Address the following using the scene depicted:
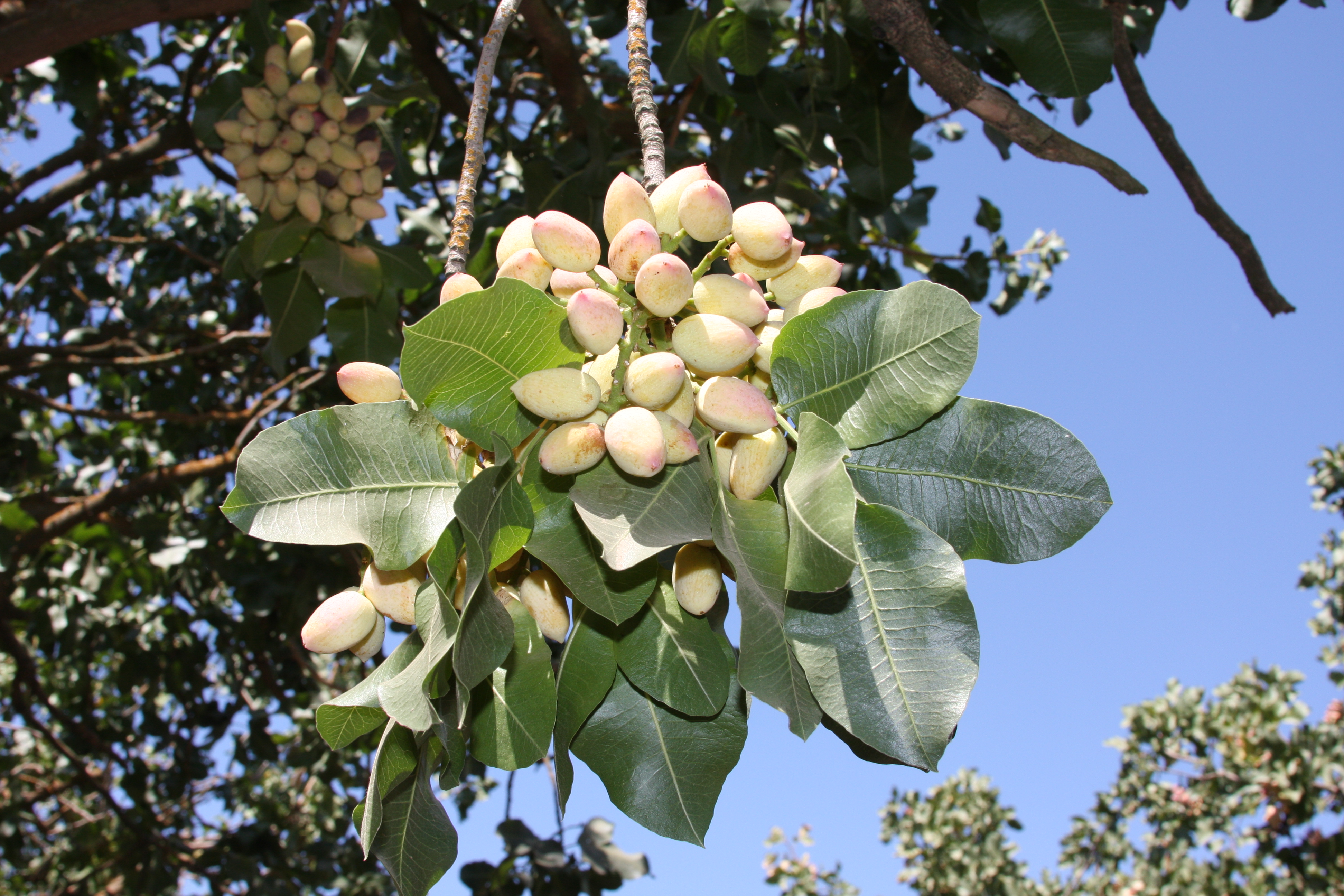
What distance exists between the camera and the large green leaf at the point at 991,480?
1.97 feet

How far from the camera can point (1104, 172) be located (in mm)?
1273

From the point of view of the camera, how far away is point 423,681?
547 millimetres

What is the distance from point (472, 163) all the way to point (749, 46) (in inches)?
45.1

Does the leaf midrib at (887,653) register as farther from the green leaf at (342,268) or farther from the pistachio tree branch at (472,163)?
the green leaf at (342,268)

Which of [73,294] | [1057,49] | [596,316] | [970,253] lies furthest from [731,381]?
[73,294]

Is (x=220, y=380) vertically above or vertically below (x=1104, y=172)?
above

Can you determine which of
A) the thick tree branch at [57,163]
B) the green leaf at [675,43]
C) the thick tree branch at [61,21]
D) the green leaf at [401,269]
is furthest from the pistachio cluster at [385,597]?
the thick tree branch at [57,163]

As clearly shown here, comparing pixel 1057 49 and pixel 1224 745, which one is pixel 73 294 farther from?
pixel 1224 745

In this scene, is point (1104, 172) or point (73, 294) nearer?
point (1104, 172)

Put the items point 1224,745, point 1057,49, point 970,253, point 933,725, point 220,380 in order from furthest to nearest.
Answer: point 1224,745 < point 220,380 < point 970,253 < point 1057,49 < point 933,725

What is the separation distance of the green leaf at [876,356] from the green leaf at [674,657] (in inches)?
6.7

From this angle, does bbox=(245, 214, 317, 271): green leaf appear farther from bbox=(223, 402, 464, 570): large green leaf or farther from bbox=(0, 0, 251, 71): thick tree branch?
bbox=(223, 402, 464, 570): large green leaf

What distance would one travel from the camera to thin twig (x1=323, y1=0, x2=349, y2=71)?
5.59 ft

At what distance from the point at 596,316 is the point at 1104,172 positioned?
38.2 inches
